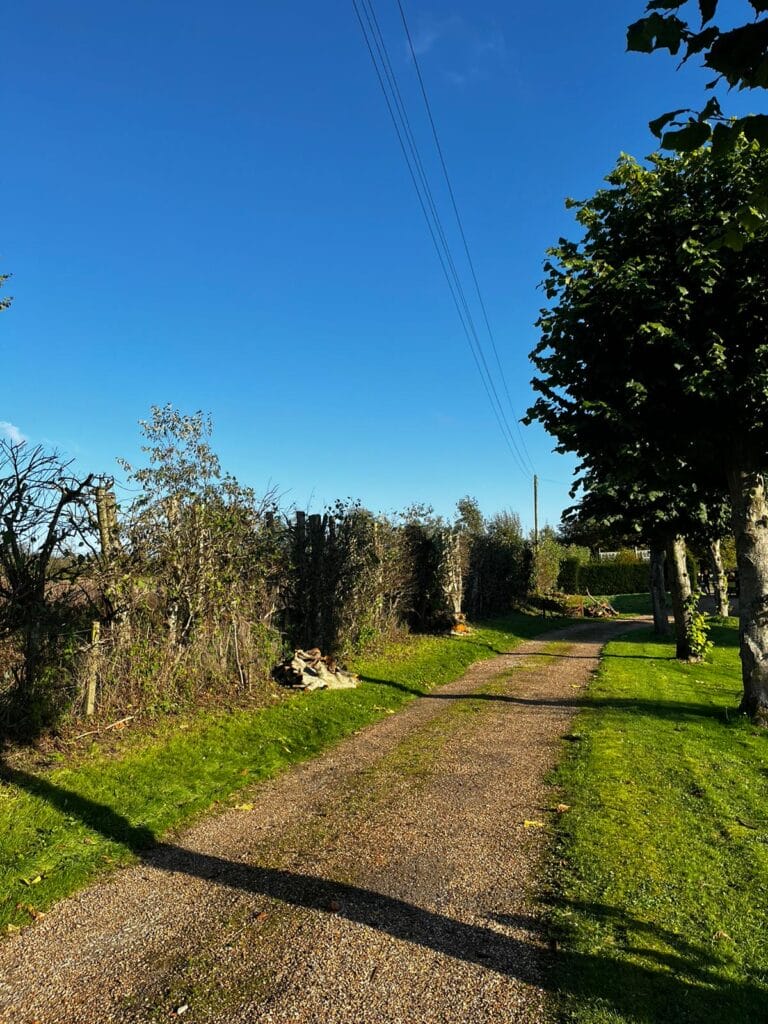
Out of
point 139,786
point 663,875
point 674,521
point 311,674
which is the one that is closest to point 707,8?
point 663,875

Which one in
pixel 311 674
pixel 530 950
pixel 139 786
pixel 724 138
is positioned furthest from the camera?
pixel 311 674

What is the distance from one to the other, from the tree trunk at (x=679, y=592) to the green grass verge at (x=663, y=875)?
7.41 meters

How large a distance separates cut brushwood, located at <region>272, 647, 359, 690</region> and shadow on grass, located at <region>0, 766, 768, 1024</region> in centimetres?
584

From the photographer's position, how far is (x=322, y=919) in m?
3.60

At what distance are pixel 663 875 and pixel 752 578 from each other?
5.82m

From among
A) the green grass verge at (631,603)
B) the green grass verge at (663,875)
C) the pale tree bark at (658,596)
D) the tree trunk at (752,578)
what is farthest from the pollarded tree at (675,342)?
the green grass verge at (631,603)

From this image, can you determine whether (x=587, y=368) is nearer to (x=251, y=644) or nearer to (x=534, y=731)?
(x=534, y=731)

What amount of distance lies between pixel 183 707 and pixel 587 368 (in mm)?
7142

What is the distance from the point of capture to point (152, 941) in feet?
11.2

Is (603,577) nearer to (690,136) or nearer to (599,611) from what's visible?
(599,611)

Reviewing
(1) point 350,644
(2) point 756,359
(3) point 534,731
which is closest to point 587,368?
(2) point 756,359

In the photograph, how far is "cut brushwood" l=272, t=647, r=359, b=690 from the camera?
1044 centimetres

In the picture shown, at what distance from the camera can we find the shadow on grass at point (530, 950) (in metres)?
2.80

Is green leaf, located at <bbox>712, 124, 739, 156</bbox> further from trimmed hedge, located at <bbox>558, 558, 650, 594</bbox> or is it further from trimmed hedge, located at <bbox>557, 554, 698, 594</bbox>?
trimmed hedge, located at <bbox>558, 558, 650, 594</bbox>
